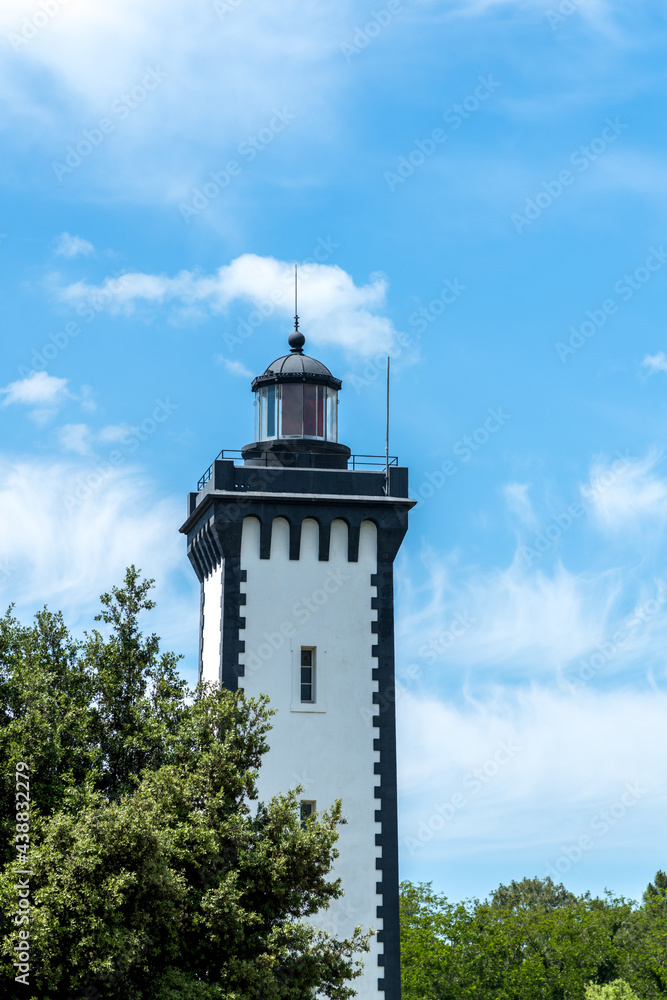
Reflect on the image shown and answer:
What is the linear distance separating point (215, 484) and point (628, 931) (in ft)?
146

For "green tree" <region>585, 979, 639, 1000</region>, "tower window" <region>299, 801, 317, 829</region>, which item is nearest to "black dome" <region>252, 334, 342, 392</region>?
"tower window" <region>299, 801, 317, 829</region>

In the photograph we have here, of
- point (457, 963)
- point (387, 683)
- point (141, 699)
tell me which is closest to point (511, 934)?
point (457, 963)

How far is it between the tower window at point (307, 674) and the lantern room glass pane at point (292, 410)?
591 cm

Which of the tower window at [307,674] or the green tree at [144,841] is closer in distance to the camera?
the green tree at [144,841]

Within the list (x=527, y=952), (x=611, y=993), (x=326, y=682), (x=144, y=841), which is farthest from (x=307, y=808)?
(x=527, y=952)

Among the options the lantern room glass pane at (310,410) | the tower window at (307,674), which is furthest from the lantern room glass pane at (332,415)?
the tower window at (307,674)

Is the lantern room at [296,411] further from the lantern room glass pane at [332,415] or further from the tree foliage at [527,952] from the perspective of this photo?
the tree foliage at [527,952]

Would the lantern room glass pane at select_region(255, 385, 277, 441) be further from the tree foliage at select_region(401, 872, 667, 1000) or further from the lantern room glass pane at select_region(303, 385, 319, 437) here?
the tree foliage at select_region(401, 872, 667, 1000)

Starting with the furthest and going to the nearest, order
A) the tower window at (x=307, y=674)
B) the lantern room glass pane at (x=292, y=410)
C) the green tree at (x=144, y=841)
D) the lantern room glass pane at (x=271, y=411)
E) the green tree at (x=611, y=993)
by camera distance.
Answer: the green tree at (x=611, y=993) < the lantern room glass pane at (x=271, y=411) < the lantern room glass pane at (x=292, y=410) < the tower window at (x=307, y=674) < the green tree at (x=144, y=841)

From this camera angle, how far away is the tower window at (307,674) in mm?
33000

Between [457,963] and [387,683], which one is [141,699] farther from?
[457,963]

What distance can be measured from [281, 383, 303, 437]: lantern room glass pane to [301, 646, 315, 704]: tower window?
591 cm

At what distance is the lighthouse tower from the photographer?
31938 millimetres

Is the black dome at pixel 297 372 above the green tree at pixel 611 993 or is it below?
above
